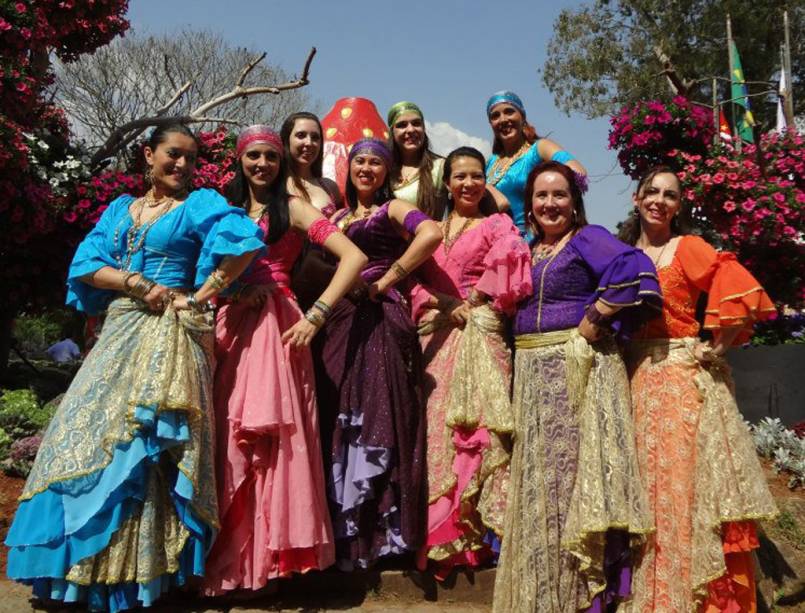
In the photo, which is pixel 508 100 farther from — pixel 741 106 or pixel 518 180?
pixel 741 106

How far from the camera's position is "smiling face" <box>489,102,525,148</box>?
4.63 m

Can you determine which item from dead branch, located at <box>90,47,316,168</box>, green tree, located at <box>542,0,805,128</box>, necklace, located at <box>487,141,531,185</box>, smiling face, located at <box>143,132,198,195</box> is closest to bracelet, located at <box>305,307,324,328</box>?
smiling face, located at <box>143,132,198,195</box>

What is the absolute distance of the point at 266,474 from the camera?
3.34m

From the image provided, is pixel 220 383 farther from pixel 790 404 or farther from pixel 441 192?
pixel 790 404

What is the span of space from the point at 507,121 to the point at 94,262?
259cm

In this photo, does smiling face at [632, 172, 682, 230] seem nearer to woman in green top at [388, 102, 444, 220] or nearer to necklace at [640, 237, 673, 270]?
necklace at [640, 237, 673, 270]

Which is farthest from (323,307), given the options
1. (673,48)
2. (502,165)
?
(673,48)

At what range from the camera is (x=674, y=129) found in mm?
6102

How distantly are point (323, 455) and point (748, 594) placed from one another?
1963mm

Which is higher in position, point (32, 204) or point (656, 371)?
point (32, 204)

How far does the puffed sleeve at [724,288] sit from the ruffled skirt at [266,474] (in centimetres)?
182

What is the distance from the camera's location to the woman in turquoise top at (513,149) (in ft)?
14.9

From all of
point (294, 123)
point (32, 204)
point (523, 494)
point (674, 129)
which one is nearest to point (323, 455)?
point (523, 494)

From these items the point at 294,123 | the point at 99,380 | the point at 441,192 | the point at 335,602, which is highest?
the point at 294,123
